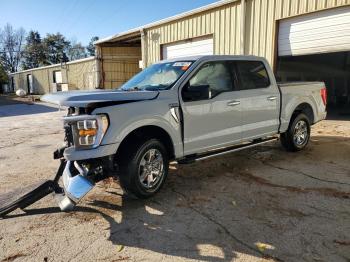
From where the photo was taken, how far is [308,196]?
15.3 feet

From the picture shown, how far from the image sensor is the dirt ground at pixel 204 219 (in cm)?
329

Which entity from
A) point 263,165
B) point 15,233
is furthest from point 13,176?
point 263,165

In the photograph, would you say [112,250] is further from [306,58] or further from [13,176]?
[306,58]

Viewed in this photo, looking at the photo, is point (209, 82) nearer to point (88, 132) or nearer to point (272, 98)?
point (272, 98)

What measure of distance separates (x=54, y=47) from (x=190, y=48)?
7068cm

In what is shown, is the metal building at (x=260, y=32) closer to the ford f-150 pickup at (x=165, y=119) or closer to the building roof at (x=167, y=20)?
the building roof at (x=167, y=20)

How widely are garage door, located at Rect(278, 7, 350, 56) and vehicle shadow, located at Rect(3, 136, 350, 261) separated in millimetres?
5835

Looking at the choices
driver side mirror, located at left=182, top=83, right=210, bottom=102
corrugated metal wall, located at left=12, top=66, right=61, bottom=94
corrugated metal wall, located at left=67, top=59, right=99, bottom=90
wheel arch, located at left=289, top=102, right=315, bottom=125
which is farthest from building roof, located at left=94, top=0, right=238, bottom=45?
corrugated metal wall, located at left=12, top=66, right=61, bottom=94

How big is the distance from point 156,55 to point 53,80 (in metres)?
24.1

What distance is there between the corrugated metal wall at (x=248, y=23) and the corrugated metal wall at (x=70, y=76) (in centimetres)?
990

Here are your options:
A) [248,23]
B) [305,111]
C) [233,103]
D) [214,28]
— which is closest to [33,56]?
[214,28]

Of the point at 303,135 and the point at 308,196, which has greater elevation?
the point at 303,135

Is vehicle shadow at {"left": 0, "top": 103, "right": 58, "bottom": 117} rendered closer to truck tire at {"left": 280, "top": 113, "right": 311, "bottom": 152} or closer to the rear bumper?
truck tire at {"left": 280, "top": 113, "right": 311, "bottom": 152}

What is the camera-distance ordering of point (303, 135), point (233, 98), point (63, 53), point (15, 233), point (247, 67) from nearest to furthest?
point (15, 233)
point (233, 98)
point (247, 67)
point (303, 135)
point (63, 53)
